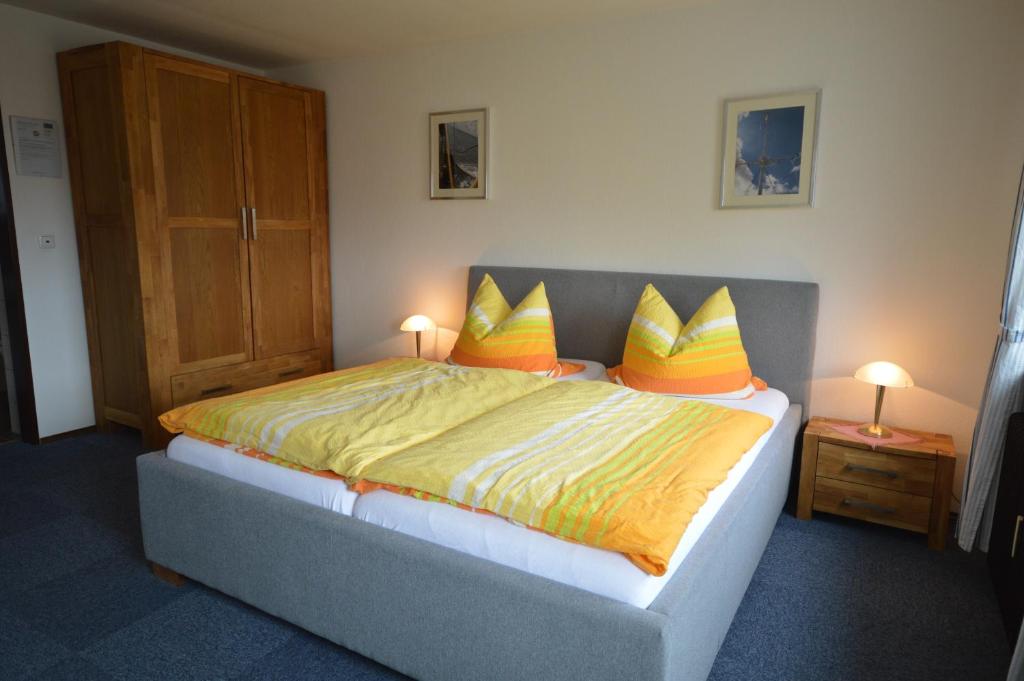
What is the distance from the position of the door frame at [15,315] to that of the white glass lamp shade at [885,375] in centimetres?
443

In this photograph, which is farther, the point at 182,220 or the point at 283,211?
the point at 283,211

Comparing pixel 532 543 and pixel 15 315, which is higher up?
pixel 15 315

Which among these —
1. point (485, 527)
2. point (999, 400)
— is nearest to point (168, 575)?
point (485, 527)

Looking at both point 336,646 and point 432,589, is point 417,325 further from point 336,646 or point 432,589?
point 432,589

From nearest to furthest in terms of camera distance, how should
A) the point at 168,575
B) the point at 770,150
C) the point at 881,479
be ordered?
the point at 168,575, the point at 881,479, the point at 770,150

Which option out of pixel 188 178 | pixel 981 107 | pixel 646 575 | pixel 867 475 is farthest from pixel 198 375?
pixel 981 107

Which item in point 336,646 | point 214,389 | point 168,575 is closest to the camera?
point 336,646

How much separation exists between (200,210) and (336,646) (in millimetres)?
2806

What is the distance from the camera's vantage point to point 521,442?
84.7 inches

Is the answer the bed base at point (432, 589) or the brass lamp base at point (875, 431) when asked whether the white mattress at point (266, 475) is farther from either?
the brass lamp base at point (875, 431)

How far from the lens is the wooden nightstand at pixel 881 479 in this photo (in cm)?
273

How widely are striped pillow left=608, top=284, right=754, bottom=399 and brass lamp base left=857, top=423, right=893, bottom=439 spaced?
0.51 meters

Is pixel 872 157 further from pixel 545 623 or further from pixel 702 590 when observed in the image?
pixel 545 623

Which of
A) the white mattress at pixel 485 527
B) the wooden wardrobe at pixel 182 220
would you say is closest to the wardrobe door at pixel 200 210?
the wooden wardrobe at pixel 182 220
